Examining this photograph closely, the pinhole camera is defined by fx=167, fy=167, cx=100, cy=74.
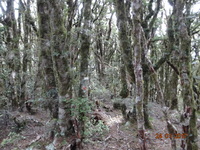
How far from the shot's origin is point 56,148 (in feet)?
16.9

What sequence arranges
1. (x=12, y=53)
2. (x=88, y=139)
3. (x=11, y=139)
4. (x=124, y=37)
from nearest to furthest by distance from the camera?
(x=11, y=139) < (x=88, y=139) < (x=124, y=37) < (x=12, y=53)

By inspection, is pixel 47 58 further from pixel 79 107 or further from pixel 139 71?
pixel 139 71

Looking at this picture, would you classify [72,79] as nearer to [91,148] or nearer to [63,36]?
[63,36]

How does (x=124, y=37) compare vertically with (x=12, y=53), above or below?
above

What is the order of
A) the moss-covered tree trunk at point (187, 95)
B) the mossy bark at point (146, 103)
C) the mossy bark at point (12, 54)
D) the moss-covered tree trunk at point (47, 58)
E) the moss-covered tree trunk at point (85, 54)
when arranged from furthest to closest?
the mossy bark at point (12, 54) → the mossy bark at point (146, 103) → the moss-covered tree trunk at point (85, 54) → the moss-covered tree trunk at point (47, 58) → the moss-covered tree trunk at point (187, 95)

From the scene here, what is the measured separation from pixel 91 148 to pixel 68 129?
1.07 metres

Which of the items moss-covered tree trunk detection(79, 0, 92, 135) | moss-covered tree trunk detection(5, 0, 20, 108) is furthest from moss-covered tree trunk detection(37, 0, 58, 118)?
moss-covered tree trunk detection(5, 0, 20, 108)

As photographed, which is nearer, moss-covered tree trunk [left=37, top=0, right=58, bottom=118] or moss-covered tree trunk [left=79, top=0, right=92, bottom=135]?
moss-covered tree trunk [left=37, top=0, right=58, bottom=118]

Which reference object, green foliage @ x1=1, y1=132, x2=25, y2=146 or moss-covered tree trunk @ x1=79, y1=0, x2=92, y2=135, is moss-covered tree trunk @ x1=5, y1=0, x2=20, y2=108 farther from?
moss-covered tree trunk @ x1=79, y1=0, x2=92, y2=135

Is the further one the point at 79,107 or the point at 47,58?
the point at 47,58

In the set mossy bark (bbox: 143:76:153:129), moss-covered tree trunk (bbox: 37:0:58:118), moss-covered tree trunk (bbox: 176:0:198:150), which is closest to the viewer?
moss-covered tree trunk (bbox: 176:0:198:150)

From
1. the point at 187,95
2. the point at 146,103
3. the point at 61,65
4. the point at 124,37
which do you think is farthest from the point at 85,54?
the point at 187,95

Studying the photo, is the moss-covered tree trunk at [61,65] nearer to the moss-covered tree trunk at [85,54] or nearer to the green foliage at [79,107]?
the green foliage at [79,107]

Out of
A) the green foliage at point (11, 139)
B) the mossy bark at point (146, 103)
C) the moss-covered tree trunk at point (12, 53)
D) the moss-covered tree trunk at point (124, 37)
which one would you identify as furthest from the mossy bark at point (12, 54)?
the mossy bark at point (146, 103)
